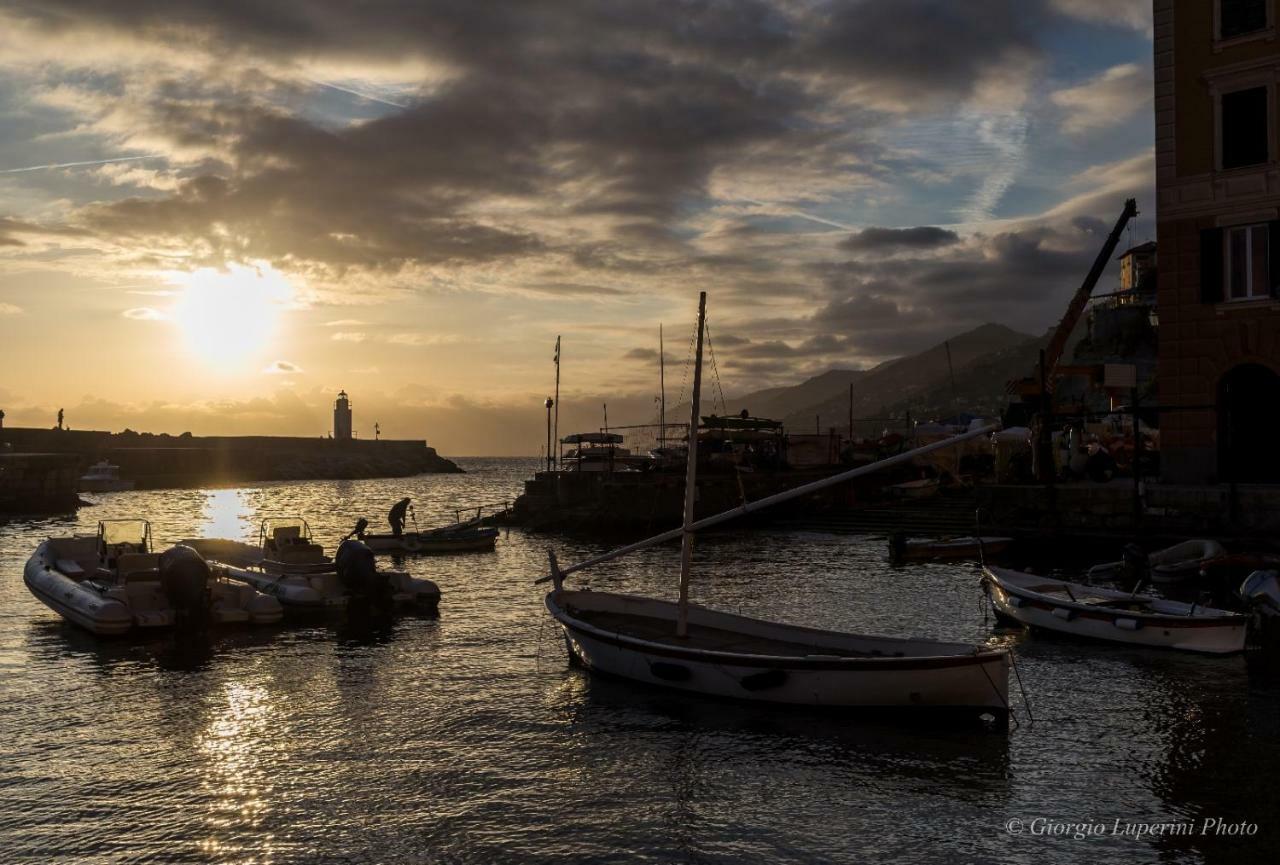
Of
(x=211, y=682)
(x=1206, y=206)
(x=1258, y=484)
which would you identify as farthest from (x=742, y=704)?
(x=1206, y=206)

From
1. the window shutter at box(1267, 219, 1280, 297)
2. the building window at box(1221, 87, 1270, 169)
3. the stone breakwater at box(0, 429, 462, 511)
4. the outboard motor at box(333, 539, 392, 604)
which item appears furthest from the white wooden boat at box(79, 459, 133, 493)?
the window shutter at box(1267, 219, 1280, 297)

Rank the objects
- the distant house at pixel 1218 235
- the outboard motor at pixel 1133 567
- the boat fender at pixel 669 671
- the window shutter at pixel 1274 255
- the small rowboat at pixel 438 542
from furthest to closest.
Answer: the small rowboat at pixel 438 542
the distant house at pixel 1218 235
the window shutter at pixel 1274 255
the outboard motor at pixel 1133 567
the boat fender at pixel 669 671

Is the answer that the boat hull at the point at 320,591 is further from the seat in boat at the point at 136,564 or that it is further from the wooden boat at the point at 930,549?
the wooden boat at the point at 930,549

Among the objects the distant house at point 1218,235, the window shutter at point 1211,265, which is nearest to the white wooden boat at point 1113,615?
the distant house at point 1218,235

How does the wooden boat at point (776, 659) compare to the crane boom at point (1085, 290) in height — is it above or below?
below

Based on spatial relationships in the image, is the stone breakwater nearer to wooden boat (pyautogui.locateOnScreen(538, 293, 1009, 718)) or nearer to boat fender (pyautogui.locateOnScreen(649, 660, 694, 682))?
wooden boat (pyautogui.locateOnScreen(538, 293, 1009, 718))

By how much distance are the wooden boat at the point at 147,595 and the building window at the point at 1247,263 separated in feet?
106

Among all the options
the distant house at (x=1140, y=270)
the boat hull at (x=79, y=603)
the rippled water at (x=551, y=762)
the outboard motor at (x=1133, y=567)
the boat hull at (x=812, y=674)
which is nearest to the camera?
the rippled water at (x=551, y=762)

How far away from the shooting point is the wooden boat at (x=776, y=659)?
51.9ft

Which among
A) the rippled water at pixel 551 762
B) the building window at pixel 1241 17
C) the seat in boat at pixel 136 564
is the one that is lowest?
the rippled water at pixel 551 762

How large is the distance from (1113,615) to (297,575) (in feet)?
→ 75.5

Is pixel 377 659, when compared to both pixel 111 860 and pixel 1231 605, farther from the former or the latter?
pixel 1231 605

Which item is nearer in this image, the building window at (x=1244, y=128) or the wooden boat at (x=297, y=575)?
the wooden boat at (x=297, y=575)

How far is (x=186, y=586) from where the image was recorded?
25.0m
